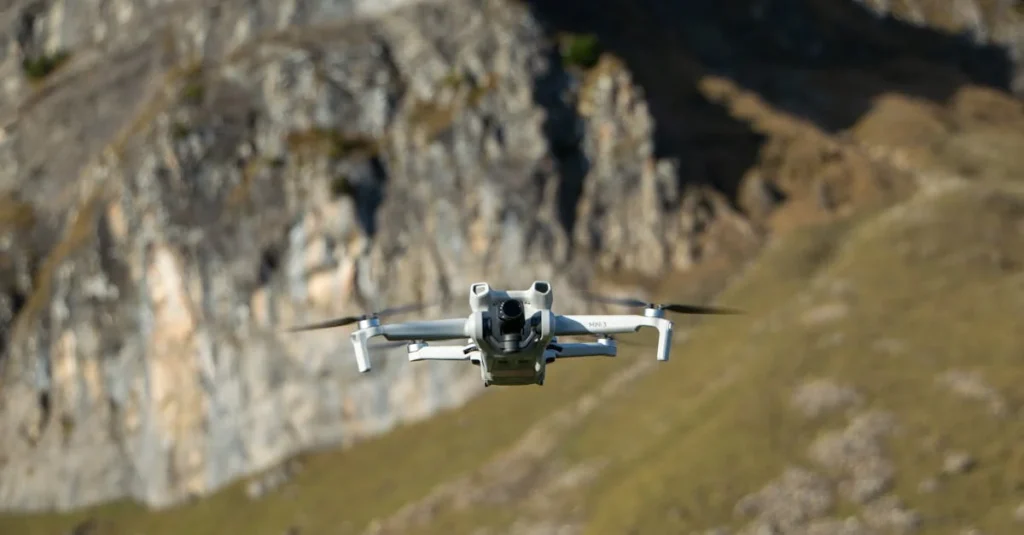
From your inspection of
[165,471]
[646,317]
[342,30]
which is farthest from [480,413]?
[646,317]

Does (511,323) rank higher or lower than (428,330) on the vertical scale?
higher

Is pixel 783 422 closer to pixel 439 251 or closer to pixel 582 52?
pixel 439 251

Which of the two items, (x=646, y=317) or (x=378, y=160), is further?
(x=378, y=160)

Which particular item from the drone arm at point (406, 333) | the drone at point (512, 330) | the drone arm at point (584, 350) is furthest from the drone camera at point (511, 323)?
the drone arm at point (584, 350)

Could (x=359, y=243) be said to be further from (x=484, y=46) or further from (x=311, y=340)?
(x=484, y=46)

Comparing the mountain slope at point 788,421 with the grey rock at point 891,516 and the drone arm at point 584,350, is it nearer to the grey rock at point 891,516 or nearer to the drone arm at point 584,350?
the grey rock at point 891,516

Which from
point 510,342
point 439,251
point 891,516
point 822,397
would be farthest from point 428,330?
point 439,251

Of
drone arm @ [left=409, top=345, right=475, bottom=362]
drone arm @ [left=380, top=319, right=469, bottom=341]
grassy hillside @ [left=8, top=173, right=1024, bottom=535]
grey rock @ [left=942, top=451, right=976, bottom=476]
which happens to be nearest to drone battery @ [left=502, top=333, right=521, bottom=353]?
drone arm @ [left=380, top=319, right=469, bottom=341]

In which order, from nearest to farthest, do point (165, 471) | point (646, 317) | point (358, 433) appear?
point (646, 317) → point (358, 433) → point (165, 471)
